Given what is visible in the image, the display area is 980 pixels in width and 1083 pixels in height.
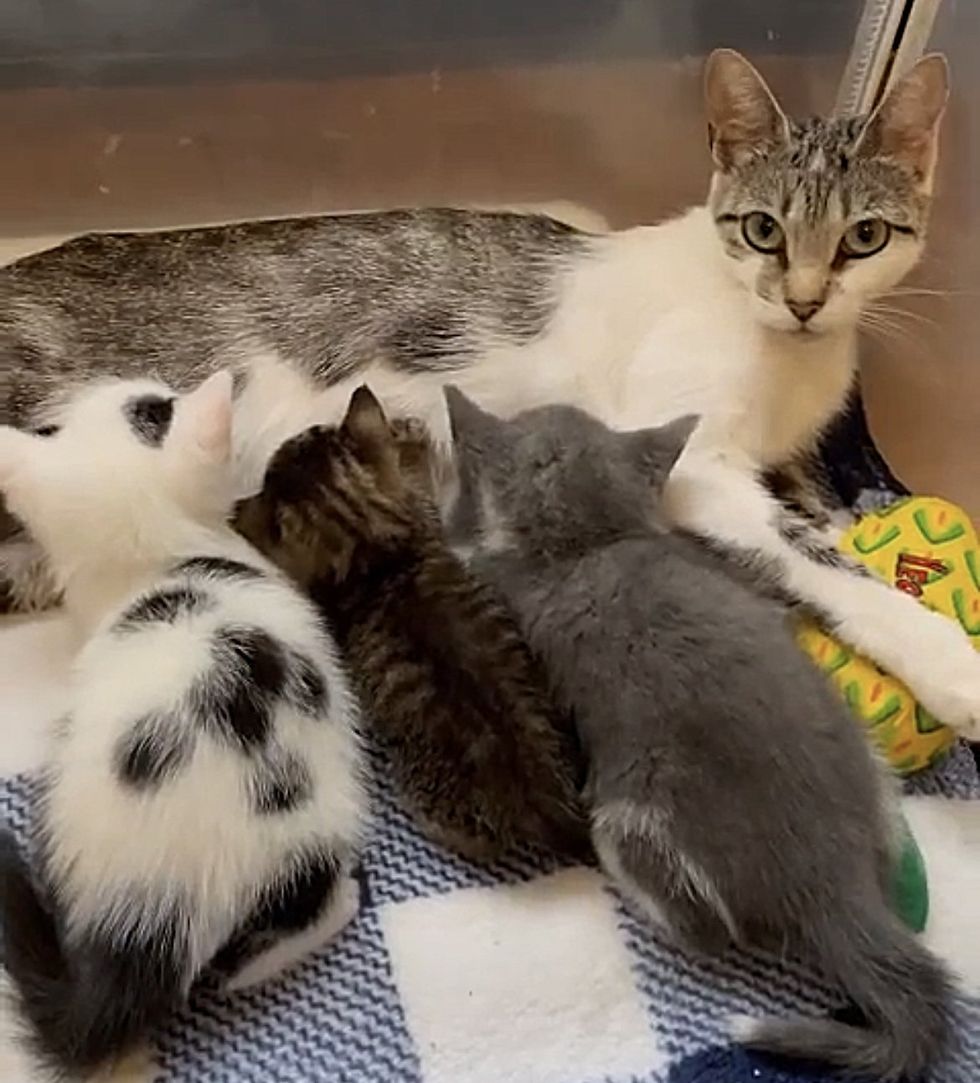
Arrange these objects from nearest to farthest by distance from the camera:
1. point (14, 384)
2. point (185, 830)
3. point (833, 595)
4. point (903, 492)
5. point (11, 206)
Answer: point (185, 830) < point (833, 595) < point (14, 384) < point (903, 492) < point (11, 206)

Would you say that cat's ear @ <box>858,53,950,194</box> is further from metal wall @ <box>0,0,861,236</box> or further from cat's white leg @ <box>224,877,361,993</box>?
cat's white leg @ <box>224,877,361,993</box>

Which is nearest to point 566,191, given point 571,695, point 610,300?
point 610,300

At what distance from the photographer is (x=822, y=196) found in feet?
5.25

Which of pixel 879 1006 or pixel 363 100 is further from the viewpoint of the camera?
pixel 363 100

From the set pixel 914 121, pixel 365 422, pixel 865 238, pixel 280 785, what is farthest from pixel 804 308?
pixel 280 785

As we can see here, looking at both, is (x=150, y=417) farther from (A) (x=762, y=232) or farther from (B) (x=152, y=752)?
(A) (x=762, y=232)

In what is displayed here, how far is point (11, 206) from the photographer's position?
6.66ft

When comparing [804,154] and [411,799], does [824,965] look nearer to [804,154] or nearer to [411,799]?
[411,799]

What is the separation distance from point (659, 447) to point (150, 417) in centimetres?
45

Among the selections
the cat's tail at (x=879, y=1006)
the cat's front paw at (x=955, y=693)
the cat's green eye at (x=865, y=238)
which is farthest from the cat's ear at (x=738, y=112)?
the cat's tail at (x=879, y=1006)

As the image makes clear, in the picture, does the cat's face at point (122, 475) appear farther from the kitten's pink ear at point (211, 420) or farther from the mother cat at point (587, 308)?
the mother cat at point (587, 308)

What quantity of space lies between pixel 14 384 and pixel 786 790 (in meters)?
0.82

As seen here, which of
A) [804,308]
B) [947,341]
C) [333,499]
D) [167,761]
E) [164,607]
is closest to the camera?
[167,761]

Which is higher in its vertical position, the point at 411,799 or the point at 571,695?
the point at 571,695
